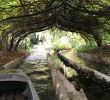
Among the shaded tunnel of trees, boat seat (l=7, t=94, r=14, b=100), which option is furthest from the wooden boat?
the shaded tunnel of trees

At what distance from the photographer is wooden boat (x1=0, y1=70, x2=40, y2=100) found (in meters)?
7.04

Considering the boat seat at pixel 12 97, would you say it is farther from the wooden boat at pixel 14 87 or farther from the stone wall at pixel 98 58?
the stone wall at pixel 98 58

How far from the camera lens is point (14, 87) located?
7.39 meters

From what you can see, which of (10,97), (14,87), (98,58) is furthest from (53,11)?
(10,97)

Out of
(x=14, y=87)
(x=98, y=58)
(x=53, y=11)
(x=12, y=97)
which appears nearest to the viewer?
(x=12, y=97)

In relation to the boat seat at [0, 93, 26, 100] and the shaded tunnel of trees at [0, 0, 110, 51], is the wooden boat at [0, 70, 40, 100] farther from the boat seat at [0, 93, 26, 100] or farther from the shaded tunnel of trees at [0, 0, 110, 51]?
the shaded tunnel of trees at [0, 0, 110, 51]

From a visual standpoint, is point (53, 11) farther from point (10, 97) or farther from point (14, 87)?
point (10, 97)

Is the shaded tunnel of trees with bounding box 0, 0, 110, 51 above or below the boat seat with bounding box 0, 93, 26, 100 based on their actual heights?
above

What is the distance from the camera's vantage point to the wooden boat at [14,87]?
7045mm

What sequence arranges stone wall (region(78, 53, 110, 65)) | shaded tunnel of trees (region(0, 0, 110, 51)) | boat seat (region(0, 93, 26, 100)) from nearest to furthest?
boat seat (region(0, 93, 26, 100)) → shaded tunnel of trees (region(0, 0, 110, 51)) → stone wall (region(78, 53, 110, 65))

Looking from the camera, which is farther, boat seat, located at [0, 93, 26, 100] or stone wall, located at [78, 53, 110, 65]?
stone wall, located at [78, 53, 110, 65]

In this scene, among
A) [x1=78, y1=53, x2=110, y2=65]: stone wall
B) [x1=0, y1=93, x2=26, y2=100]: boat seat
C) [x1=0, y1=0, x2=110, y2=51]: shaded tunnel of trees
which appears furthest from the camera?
[x1=78, y1=53, x2=110, y2=65]: stone wall

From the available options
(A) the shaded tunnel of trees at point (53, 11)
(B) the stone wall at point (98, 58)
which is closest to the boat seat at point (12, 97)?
(A) the shaded tunnel of trees at point (53, 11)

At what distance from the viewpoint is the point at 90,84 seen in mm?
15211
